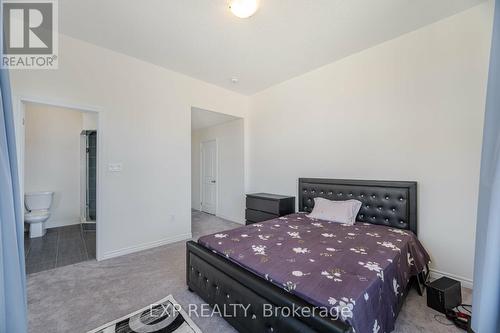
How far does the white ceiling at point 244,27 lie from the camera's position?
2213mm

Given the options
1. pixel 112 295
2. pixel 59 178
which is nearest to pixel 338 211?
pixel 112 295

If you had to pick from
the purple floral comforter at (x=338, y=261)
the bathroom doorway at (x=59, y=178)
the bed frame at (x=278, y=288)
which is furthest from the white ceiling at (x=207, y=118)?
the purple floral comforter at (x=338, y=261)

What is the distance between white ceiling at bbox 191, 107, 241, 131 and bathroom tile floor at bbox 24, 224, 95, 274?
3.01 meters

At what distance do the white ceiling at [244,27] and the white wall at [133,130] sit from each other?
0.31 m

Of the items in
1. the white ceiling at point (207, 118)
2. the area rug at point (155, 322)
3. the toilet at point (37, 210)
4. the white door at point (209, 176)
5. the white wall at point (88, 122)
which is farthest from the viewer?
the white door at point (209, 176)

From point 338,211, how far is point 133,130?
3308 millimetres

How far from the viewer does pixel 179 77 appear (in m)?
3.79

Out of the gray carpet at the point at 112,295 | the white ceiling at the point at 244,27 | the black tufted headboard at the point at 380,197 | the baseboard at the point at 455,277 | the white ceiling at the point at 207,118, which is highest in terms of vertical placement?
the white ceiling at the point at 244,27

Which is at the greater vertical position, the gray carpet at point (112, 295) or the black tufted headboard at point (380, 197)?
the black tufted headboard at point (380, 197)

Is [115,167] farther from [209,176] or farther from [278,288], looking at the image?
[209,176]

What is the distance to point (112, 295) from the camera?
215 cm

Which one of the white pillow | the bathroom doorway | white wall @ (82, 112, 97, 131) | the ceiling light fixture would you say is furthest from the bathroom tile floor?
the ceiling light fixture

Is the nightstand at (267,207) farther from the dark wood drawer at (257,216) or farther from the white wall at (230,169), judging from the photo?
the white wall at (230,169)

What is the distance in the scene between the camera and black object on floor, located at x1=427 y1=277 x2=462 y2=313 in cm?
189
